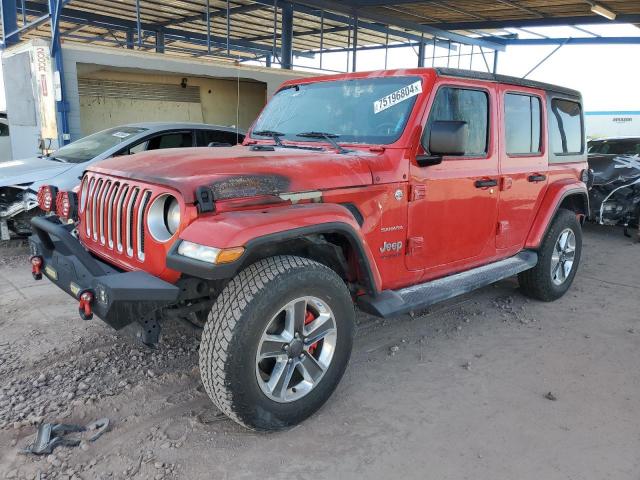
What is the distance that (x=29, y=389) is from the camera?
3102mm

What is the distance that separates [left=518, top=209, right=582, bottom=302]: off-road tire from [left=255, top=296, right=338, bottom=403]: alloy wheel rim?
2.67 meters

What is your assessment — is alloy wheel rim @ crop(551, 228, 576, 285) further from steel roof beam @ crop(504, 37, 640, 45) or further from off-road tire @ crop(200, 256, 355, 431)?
steel roof beam @ crop(504, 37, 640, 45)

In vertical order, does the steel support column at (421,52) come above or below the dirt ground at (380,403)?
above

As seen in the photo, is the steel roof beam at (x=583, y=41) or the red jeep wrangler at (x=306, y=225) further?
the steel roof beam at (x=583, y=41)

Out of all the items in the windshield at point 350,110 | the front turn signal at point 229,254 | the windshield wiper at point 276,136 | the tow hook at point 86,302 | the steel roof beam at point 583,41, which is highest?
the steel roof beam at point 583,41

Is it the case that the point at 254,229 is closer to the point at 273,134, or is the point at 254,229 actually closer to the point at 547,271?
the point at 273,134

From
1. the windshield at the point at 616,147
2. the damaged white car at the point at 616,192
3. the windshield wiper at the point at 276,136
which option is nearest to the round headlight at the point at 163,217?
the windshield wiper at the point at 276,136

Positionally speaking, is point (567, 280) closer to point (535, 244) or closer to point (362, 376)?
point (535, 244)

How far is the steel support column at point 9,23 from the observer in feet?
33.0

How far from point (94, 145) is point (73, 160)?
1.20ft

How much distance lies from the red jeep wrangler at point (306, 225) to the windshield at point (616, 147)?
578 centimetres

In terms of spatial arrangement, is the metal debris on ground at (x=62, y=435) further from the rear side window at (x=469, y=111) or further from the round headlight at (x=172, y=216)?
the rear side window at (x=469, y=111)

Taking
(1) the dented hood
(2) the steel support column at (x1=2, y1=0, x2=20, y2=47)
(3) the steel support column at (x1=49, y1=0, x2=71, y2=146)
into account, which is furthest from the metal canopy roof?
(1) the dented hood

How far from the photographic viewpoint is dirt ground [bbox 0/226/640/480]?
8.28 ft
